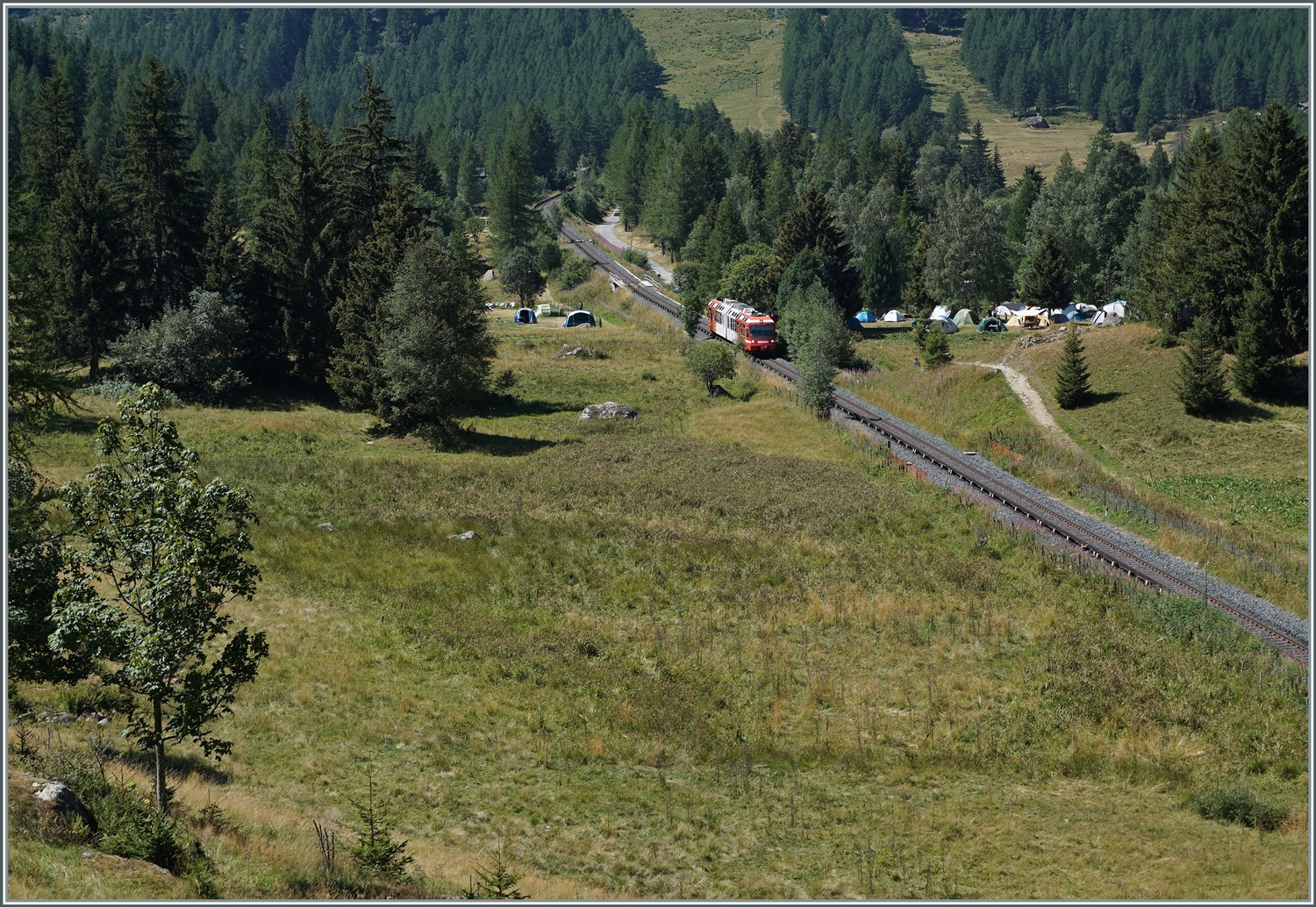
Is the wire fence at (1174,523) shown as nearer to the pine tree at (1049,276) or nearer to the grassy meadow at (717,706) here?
the grassy meadow at (717,706)

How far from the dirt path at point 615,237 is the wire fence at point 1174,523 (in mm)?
81106

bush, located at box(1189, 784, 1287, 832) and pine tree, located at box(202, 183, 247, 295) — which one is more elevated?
pine tree, located at box(202, 183, 247, 295)

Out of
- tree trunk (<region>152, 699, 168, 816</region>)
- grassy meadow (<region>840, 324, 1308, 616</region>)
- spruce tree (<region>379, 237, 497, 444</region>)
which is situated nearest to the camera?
tree trunk (<region>152, 699, 168, 816</region>)

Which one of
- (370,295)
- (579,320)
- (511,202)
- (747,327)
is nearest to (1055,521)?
(370,295)

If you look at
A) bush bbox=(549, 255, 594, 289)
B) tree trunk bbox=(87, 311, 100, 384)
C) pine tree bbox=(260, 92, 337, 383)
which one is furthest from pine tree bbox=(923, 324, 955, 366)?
bush bbox=(549, 255, 594, 289)

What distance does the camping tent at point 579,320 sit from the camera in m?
102

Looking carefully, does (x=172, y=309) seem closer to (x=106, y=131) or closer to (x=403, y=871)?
(x=403, y=871)

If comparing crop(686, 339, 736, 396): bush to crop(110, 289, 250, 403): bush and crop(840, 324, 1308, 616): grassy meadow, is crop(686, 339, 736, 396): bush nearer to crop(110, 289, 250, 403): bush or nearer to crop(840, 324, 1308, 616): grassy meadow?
crop(840, 324, 1308, 616): grassy meadow

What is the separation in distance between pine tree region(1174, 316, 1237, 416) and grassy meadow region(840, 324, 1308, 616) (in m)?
0.79

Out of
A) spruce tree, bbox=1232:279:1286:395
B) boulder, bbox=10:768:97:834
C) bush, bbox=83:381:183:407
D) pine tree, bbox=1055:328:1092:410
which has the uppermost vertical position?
spruce tree, bbox=1232:279:1286:395

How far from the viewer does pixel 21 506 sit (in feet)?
66.5

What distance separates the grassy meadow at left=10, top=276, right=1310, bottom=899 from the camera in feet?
68.0

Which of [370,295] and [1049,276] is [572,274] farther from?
[370,295]

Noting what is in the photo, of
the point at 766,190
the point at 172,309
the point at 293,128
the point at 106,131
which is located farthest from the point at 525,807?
the point at 106,131
